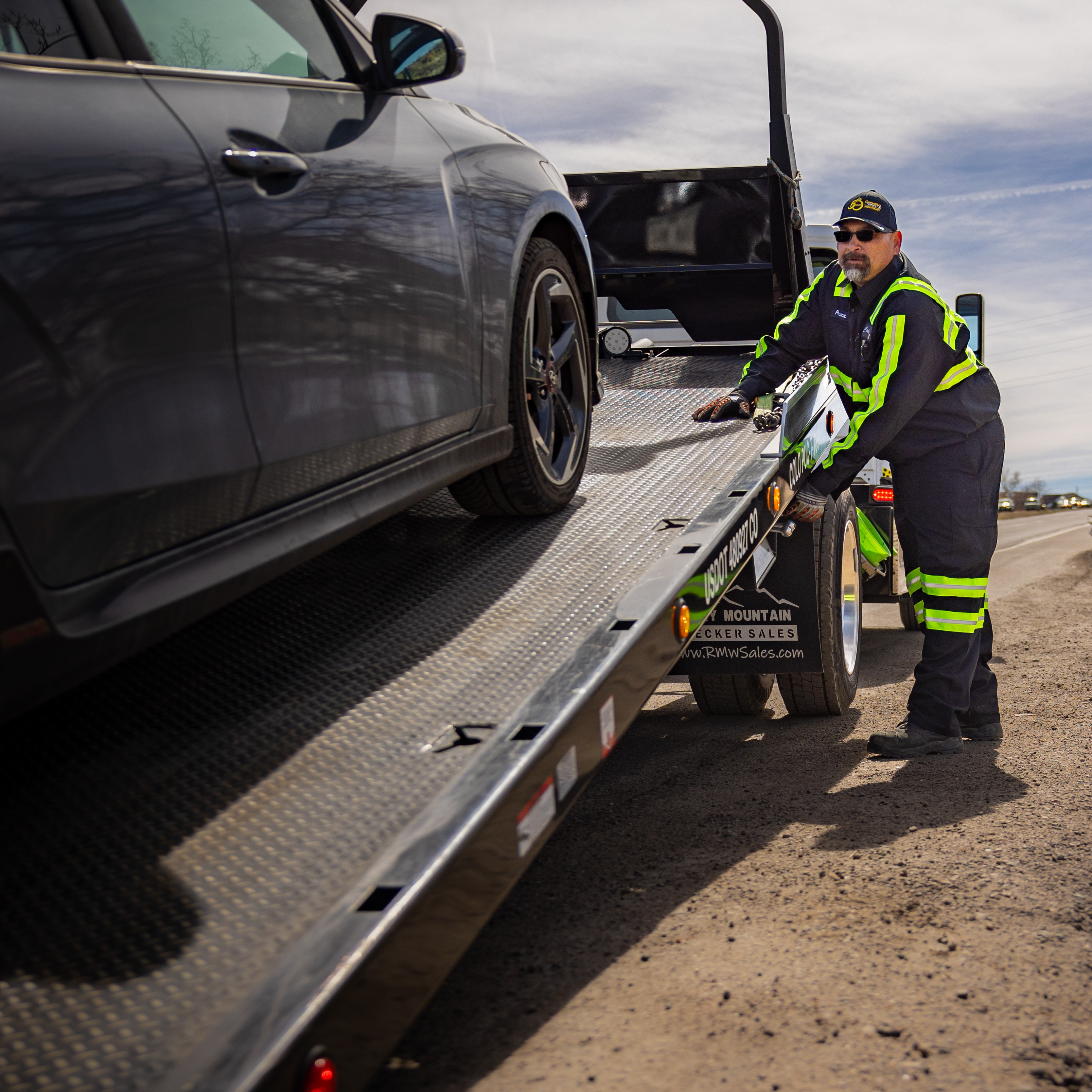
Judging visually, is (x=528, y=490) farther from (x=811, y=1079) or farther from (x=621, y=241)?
(x=621, y=241)

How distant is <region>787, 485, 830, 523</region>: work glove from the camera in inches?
177

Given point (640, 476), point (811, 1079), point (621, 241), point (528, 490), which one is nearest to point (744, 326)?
point (621, 241)

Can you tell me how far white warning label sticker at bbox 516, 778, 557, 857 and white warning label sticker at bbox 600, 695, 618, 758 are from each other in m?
0.29

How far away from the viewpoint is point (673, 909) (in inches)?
122

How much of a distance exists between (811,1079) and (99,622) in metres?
1.61

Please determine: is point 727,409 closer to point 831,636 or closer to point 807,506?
point 807,506

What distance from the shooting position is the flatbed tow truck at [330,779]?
1551mm

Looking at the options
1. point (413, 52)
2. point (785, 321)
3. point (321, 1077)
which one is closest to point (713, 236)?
point (785, 321)

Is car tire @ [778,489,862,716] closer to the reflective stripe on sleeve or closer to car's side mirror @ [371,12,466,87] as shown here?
the reflective stripe on sleeve

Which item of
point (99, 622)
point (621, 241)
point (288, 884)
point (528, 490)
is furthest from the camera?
point (621, 241)

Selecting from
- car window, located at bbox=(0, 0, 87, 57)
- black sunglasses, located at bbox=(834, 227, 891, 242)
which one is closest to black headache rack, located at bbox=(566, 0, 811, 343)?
black sunglasses, located at bbox=(834, 227, 891, 242)

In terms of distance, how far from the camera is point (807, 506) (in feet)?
14.8

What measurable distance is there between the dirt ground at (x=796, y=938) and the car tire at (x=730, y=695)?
83cm

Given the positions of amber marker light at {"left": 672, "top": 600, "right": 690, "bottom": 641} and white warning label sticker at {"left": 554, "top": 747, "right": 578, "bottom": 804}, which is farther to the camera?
amber marker light at {"left": 672, "top": 600, "right": 690, "bottom": 641}
